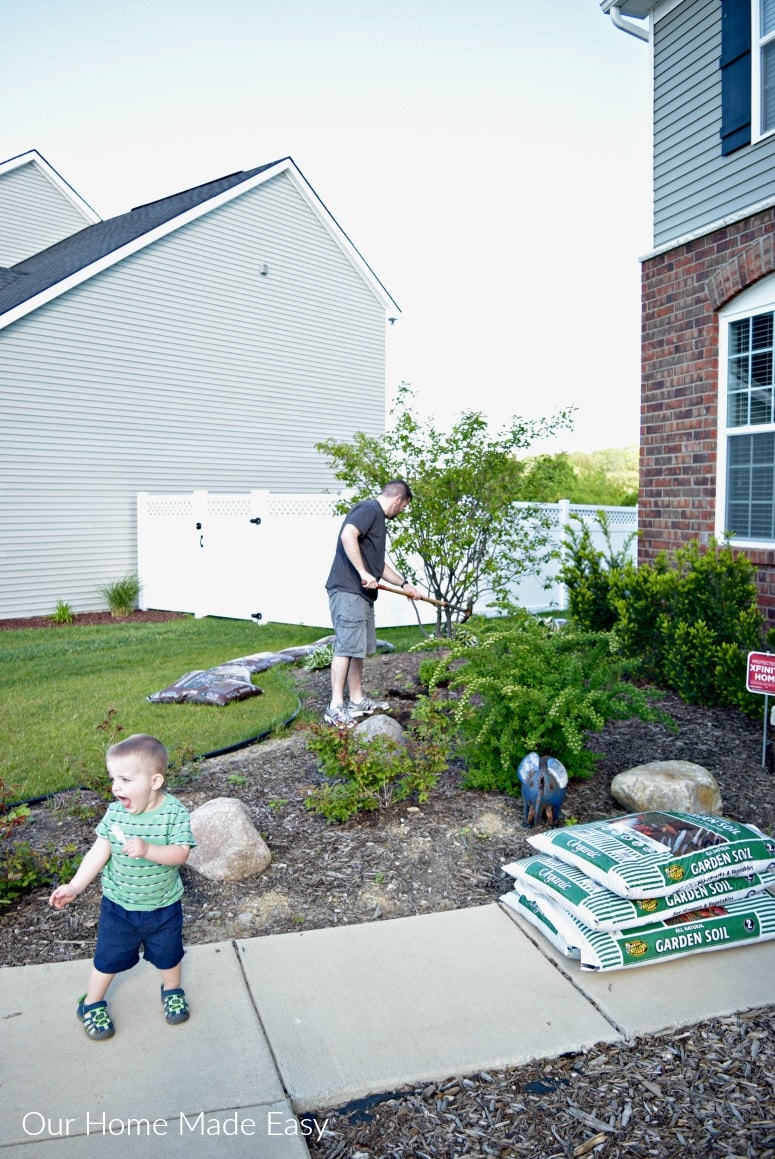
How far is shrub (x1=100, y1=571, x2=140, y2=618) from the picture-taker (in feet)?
46.4

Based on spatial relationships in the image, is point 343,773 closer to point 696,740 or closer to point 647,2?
point 696,740

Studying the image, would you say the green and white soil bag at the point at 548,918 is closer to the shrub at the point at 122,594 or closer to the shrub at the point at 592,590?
the shrub at the point at 592,590

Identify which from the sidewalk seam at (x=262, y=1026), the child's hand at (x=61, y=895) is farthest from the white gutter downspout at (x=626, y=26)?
the child's hand at (x=61, y=895)

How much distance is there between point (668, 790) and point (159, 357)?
1313 cm

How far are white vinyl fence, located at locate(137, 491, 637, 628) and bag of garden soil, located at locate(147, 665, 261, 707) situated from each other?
3.88 meters

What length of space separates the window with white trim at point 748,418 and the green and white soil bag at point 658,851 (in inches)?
165

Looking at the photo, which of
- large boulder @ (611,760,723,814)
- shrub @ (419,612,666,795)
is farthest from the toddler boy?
large boulder @ (611,760,723,814)

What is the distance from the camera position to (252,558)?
41.3 ft

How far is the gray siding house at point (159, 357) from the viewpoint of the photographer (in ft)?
44.8

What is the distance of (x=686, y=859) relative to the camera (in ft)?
10.3

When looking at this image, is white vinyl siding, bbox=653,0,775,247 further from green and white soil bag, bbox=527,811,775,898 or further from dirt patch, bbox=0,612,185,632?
dirt patch, bbox=0,612,185,632

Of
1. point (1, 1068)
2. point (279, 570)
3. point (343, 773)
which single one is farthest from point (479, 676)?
point (279, 570)

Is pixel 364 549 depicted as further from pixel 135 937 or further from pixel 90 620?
pixel 90 620

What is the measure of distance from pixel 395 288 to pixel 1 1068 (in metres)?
18.4
